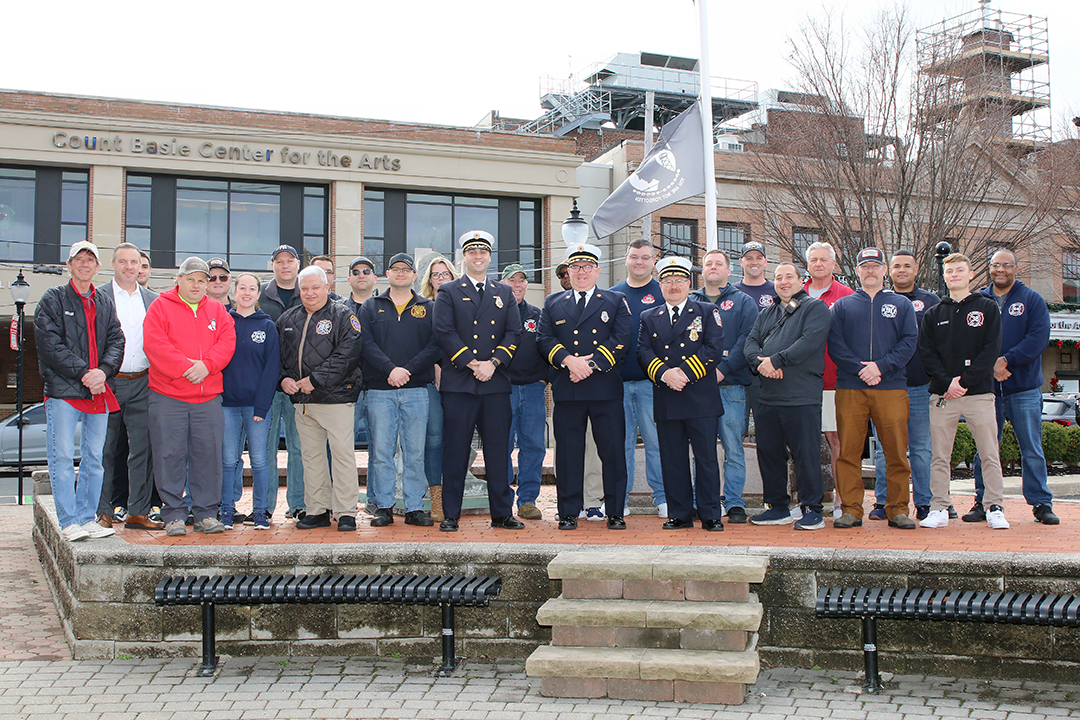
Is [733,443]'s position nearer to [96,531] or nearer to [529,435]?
[529,435]

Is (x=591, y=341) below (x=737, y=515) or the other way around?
the other way around

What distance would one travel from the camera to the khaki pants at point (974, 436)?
698cm

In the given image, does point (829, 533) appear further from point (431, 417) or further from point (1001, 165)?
point (1001, 165)

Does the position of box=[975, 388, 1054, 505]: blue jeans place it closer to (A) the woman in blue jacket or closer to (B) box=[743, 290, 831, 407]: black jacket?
(B) box=[743, 290, 831, 407]: black jacket

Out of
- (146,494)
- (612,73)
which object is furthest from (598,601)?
(612,73)

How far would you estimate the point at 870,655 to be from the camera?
4980mm

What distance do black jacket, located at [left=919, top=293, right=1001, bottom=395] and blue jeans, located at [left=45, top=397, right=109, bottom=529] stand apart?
20.7 ft

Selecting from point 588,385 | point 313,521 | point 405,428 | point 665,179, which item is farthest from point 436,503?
point 665,179

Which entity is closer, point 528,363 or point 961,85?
point 528,363

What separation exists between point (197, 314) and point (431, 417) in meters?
2.00

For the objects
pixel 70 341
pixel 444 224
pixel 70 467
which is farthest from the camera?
pixel 444 224

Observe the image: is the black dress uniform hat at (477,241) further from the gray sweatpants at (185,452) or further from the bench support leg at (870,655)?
the bench support leg at (870,655)

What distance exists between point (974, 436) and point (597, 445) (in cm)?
288

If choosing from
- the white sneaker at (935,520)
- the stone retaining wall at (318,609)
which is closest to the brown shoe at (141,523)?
the stone retaining wall at (318,609)
